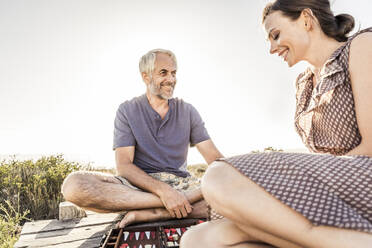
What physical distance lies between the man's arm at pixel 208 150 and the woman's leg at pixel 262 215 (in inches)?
102

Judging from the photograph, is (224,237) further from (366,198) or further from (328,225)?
(366,198)

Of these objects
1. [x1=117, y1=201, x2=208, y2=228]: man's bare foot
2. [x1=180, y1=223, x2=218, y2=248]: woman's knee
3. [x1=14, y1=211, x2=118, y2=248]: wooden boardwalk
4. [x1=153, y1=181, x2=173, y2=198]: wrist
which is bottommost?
[x1=14, y1=211, x2=118, y2=248]: wooden boardwalk

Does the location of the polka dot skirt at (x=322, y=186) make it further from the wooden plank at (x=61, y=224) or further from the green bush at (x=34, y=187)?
the green bush at (x=34, y=187)

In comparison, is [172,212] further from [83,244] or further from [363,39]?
[363,39]

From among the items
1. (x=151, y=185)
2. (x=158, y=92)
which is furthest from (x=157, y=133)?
(x=151, y=185)

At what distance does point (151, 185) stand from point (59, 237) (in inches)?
40.1

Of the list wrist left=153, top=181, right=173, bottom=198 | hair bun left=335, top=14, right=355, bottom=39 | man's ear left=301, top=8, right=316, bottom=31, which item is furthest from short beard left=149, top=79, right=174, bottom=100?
hair bun left=335, top=14, right=355, bottom=39

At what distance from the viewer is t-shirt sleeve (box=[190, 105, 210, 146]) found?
12.6 feet

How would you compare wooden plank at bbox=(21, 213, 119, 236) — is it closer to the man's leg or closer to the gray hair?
the man's leg

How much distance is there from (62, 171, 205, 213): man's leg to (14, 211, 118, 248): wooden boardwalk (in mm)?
250

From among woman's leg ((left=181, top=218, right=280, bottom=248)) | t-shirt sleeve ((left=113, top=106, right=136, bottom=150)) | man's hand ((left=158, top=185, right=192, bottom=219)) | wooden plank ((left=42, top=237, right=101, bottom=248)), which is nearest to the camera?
woman's leg ((left=181, top=218, right=280, bottom=248))

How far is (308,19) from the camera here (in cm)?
213

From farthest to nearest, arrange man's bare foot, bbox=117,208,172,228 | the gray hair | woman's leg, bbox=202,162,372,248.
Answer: the gray hair → man's bare foot, bbox=117,208,172,228 → woman's leg, bbox=202,162,372,248

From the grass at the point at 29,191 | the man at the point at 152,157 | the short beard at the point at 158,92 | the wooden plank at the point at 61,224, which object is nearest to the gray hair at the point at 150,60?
the man at the point at 152,157
